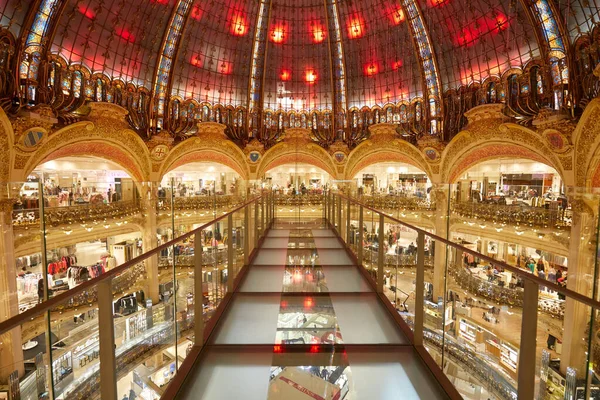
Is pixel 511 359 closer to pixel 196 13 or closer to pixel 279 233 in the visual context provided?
pixel 279 233

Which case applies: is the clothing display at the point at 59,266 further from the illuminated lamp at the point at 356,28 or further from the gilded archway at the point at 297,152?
the illuminated lamp at the point at 356,28

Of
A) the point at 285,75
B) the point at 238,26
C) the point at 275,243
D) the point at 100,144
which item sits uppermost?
the point at 238,26

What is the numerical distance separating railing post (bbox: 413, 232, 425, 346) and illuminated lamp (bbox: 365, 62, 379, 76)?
22508 millimetres

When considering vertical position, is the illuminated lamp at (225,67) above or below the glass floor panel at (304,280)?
above

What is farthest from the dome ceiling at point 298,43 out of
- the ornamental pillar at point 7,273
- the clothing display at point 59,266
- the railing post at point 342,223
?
the railing post at point 342,223

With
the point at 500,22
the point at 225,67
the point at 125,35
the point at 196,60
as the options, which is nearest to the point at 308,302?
the point at 500,22

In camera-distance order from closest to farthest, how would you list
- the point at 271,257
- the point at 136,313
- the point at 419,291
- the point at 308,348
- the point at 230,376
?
1. the point at 230,376
2. the point at 308,348
3. the point at 419,291
4. the point at 136,313
5. the point at 271,257

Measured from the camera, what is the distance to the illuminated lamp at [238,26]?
2238 cm

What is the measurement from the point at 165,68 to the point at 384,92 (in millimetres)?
14947

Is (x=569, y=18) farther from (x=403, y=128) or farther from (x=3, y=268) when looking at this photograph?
(x=3, y=268)

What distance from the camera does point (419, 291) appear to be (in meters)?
3.71

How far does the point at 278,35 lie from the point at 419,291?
78.1 feet

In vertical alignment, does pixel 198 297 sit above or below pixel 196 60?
below

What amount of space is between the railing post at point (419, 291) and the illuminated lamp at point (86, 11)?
19508mm
